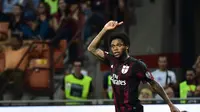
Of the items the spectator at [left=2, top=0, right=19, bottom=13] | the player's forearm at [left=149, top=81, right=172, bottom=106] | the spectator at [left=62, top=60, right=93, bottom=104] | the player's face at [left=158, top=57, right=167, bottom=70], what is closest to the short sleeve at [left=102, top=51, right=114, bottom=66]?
the player's forearm at [left=149, top=81, right=172, bottom=106]

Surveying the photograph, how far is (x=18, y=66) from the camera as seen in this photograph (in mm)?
12031

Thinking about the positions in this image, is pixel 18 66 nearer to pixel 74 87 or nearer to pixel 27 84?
pixel 27 84

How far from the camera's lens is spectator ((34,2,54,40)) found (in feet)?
41.0

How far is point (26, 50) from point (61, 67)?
73cm

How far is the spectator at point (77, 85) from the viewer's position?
10922 mm

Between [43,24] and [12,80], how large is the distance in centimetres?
128

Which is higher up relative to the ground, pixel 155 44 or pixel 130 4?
pixel 130 4

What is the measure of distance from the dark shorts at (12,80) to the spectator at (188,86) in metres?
3.05

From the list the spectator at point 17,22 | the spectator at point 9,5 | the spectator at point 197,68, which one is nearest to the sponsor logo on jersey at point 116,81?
the spectator at point 197,68

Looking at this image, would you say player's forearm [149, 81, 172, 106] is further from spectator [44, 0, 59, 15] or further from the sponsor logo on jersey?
spectator [44, 0, 59, 15]

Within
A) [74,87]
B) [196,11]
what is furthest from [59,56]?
[196,11]

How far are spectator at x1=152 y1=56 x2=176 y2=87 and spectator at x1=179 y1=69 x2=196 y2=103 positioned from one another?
9.9 inches

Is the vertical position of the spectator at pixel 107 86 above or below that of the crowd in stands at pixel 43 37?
below

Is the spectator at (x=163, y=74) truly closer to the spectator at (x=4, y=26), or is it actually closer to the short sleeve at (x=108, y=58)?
the spectator at (x=4, y=26)
